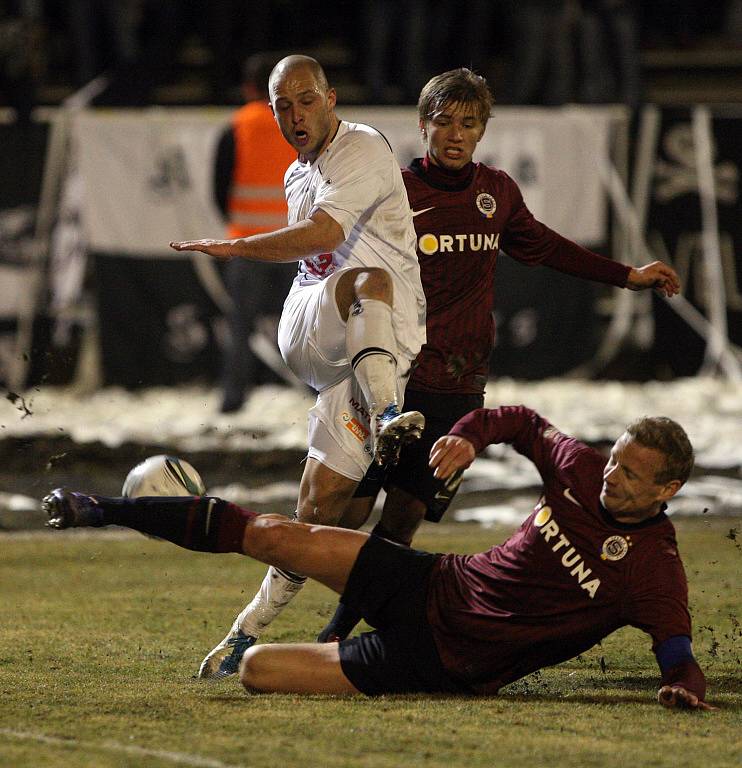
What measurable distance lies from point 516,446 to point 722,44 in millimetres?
12542

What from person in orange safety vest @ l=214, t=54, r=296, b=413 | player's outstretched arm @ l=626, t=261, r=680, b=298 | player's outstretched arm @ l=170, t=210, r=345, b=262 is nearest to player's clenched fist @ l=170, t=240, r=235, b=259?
player's outstretched arm @ l=170, t=210, r=345, b=262

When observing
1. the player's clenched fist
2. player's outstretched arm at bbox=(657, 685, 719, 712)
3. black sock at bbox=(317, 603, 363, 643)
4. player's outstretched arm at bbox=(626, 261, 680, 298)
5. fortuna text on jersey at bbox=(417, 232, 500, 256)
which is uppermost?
the player's clenched fist

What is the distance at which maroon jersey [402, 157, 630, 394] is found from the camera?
5836mm

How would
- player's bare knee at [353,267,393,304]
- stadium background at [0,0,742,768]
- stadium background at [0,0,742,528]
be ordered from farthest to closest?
stadium background at [0,0,742,528], stadium background at [0,0,742,768], player's bare knee at [353,267,393,304]

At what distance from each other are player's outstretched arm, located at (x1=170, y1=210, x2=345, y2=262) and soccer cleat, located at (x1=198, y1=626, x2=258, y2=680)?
1412mm

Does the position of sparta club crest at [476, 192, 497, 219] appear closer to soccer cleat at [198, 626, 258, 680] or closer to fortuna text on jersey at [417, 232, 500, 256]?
fortuna text on jersey at [417, 232, 500, 256]

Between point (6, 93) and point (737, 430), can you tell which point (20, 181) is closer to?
point (6, 93)

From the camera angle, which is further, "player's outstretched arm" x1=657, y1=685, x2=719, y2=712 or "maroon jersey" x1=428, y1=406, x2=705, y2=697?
"maroon jersey" x1=428, y1=406, x2=705, y2=697

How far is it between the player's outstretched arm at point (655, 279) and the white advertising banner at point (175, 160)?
685 centimetres

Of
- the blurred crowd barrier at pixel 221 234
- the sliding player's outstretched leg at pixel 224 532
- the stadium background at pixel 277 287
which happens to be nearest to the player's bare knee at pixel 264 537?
the sliding player's outstretched leg at pixel 224 532

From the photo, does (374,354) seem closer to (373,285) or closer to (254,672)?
(373,285)

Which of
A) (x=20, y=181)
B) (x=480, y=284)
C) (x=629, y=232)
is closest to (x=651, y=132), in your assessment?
(x=629, y=232)

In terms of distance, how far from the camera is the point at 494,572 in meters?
4.75

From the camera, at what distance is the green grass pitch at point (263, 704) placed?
3.96m
